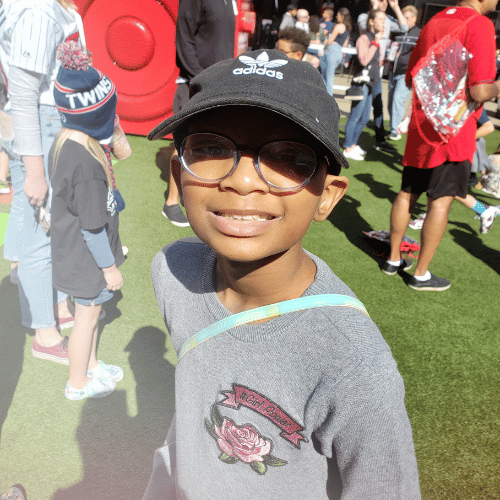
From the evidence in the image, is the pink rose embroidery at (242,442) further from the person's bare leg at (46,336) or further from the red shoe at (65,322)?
the red shoe at (65,322)

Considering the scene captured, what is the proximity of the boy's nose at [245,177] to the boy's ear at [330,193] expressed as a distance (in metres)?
0.24

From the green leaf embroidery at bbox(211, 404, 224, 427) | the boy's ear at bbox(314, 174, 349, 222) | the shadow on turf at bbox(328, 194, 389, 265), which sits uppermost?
the boy's ear at bbox(314, 174, 349, 222)

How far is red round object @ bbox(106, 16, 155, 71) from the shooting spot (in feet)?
18.8

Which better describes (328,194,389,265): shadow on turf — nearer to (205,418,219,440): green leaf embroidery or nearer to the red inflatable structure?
the red inflatable structure

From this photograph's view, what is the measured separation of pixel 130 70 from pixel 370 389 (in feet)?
20.3

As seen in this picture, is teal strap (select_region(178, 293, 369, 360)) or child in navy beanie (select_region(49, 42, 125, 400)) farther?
child in navy beanie (select_region(49, 42, 125, 400))

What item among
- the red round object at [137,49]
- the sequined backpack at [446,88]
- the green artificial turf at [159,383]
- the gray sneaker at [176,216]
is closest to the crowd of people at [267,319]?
the green artificial turf at [159,383]

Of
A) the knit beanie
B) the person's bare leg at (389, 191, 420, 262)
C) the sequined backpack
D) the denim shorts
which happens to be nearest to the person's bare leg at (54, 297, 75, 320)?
the denim shorts

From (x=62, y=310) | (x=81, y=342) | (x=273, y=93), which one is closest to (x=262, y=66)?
(x=273, y=93)

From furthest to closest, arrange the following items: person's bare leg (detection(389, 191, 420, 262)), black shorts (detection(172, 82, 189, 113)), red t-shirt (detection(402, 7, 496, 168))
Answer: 1. black shorts (detection(172, 82, 189, 113))
2. person's bare leg (detection(389, 191, 420, 262))
3. red t-shirt (detection(402, 7, 496, 168))

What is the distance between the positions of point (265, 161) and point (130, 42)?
583 centimetres

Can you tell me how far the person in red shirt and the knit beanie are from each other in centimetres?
233

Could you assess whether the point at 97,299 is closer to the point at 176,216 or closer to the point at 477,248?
the point at 176,216

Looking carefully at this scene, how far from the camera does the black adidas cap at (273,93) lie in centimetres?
84
